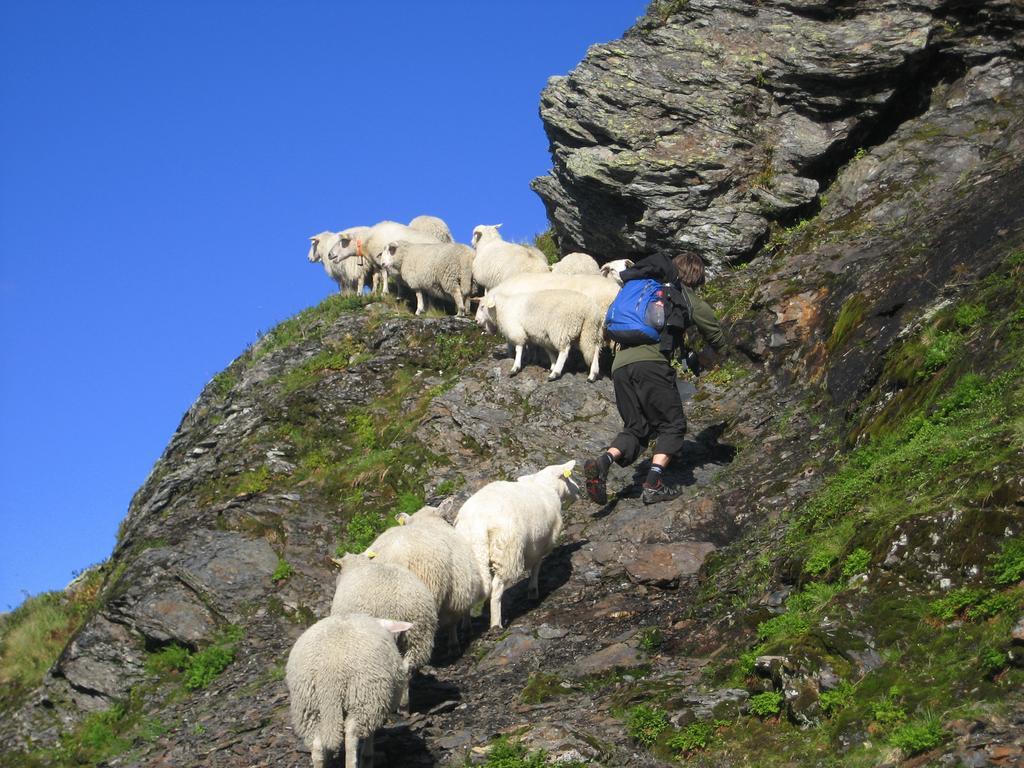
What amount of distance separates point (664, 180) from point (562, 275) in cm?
329

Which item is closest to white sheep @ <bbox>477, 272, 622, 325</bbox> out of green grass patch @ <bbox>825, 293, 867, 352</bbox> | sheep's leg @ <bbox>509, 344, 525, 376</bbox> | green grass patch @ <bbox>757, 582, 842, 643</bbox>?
sheep's leg @ <bbox>509, 344, 525, 376</bbox>

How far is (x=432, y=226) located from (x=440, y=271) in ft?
16.2

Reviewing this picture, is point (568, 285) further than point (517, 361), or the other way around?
point (517, 361)

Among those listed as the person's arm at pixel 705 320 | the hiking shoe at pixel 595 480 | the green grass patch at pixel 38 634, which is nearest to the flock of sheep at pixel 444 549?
the hiking shoe at pixel 595 480

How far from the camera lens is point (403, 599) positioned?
947 centimetres

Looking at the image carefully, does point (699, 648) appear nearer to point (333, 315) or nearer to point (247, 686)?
point (247, 686)

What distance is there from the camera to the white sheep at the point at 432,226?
2489 cm

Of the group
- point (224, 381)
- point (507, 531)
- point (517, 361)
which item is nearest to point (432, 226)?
point (224, 381)

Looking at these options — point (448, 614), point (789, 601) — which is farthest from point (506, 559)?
point (789, 601)

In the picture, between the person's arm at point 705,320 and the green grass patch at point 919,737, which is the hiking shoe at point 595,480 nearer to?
the person's arm at point 705,320

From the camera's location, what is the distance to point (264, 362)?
20625 millimetres

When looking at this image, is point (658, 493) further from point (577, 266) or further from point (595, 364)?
point (577, 266)

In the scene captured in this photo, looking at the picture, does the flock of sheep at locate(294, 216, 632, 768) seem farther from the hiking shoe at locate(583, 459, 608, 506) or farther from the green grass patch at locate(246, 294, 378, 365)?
the green grass patch at locate(246, 294, 378, 365)

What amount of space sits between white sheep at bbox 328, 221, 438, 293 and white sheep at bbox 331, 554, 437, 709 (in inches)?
549
